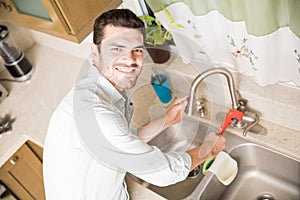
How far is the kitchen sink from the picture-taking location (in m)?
1.28

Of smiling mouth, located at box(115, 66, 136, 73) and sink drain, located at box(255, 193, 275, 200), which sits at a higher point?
smiling mouth, located at box(115, 66, 136, 73)

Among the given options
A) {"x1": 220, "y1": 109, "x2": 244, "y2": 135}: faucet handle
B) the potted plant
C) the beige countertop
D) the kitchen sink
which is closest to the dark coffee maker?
the beige countertop

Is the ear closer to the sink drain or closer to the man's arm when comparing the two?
the man's arm

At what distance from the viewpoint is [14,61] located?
1865 mm

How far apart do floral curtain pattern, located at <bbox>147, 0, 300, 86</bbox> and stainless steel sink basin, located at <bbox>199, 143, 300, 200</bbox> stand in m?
0.30

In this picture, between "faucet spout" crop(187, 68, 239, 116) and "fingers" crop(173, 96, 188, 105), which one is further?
"fingers" crop(173, 96, 188, 105)

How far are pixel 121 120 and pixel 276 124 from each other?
0.65m

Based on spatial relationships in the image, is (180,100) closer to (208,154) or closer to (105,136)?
(208,154)

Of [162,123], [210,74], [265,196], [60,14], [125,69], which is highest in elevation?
[60,14]

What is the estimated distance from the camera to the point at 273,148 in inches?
49.2

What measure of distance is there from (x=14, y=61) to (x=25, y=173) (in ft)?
2.03

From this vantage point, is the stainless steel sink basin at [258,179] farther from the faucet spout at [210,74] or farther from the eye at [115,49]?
the eye at [115,49]

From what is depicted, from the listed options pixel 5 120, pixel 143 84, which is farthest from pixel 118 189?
pixel 5 120

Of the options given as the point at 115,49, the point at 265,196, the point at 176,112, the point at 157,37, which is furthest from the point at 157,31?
the point at 265,196
